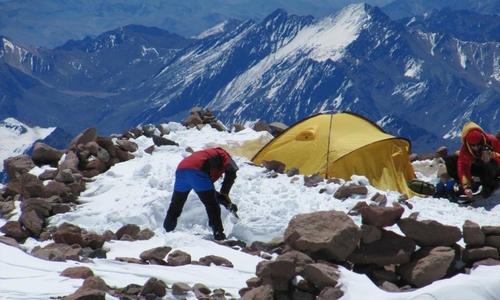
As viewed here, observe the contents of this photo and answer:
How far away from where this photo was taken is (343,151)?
56.4 ft

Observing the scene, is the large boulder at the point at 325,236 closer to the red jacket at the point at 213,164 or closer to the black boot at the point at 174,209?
the red jacket at the point at 213,164

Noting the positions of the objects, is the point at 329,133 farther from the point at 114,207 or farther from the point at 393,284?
the point at 393,284

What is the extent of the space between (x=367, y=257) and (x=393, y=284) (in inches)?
22.1

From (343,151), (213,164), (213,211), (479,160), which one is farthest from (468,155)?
(213,211)

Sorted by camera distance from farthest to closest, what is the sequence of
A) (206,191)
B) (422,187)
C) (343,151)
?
(343,151), (422,187), (206,191)

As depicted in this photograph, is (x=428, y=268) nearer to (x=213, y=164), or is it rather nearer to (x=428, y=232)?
(x=428, y=232)

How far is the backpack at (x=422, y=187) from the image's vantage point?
1625cm

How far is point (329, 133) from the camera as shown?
17953 mm

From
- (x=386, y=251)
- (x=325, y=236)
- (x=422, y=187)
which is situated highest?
(x=325, y=236)

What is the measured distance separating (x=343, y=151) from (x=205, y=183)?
5574 mm

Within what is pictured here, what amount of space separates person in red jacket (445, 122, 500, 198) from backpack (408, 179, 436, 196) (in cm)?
87

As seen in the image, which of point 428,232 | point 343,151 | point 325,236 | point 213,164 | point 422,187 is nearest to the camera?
point 325,236

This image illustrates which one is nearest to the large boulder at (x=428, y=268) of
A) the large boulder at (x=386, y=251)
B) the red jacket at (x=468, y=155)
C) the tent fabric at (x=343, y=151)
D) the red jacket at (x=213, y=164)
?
the large boulder at (x=386, y=251)

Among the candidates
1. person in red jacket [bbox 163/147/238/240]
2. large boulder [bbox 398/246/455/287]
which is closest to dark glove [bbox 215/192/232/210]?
person in red jacket [bbox 163/147/238/240]
